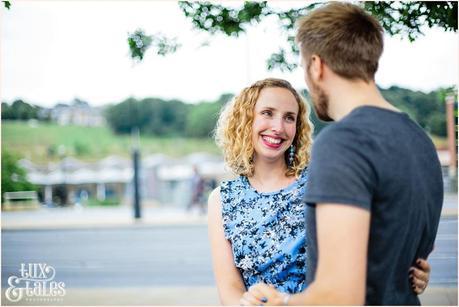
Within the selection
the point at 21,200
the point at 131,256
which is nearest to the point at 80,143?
the point at 21,200

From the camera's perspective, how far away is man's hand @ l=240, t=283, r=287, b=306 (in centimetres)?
149

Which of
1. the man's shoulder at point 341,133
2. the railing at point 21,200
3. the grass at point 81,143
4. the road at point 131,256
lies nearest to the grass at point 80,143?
the grass at point 81,143

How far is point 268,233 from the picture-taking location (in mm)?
2027

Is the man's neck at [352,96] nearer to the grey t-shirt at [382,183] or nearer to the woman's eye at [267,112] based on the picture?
the grey t-shirt at [382,183]

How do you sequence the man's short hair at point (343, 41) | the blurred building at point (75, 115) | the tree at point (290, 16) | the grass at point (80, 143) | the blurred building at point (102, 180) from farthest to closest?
1. the blurred building at point (75, 115)
2. the grass at point (80, 143)
3. the blurred building at point (102, 180)
4. the tree at point (290, 16)
5. the man's short hair at point (343, 41)

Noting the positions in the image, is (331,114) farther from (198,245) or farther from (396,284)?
(198,245)

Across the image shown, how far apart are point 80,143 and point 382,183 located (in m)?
51.6

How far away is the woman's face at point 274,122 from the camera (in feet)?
7.17

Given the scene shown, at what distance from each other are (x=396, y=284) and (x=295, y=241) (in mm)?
636

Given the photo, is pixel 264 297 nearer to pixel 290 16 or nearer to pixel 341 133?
pixel 341 133

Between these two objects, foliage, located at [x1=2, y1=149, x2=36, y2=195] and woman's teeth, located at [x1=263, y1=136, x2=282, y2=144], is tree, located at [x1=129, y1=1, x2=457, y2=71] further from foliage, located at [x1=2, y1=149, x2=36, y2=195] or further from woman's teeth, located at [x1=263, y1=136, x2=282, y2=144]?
foliage, located at [x1=2, y1=149, x2=36, y2=195]

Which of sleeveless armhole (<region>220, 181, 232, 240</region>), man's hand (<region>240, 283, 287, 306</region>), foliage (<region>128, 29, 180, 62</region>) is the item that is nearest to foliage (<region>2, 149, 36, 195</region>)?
foliage (<region>128, 29, 180, 62</region>)

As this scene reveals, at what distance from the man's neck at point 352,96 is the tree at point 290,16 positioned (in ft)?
6.47

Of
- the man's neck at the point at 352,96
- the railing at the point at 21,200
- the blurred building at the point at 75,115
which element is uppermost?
the man's neck at the point at 352,96
